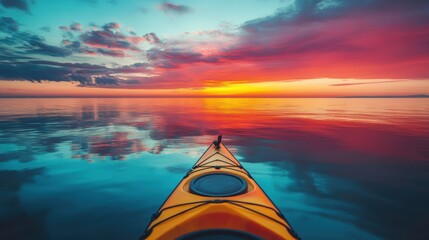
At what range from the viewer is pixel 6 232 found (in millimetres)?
4969

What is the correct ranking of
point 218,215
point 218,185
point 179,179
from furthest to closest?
point 179,179 → point 218,185 → point 218,215

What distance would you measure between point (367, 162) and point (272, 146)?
4830 millimetres

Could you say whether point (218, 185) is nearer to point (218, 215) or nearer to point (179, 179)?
point (218, 215)

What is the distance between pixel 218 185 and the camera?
13.7 feet

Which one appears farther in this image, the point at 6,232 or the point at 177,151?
the point at 177,151

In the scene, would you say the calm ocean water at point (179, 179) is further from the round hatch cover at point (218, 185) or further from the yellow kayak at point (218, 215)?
the round hatch cover at point (218, 185)

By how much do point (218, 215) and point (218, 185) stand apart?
107cm

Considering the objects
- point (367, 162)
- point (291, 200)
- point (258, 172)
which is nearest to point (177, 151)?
point (258, 172)

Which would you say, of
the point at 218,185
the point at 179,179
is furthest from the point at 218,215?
the point at 179,179

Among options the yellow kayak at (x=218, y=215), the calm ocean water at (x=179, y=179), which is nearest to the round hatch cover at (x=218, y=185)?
the yellow kayak at (x=218, y=215)

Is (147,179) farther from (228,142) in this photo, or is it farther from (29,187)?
(228,142)

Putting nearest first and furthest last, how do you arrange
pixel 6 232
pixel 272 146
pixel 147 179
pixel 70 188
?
pixel 6 232 < pixel 70 188 < pixel 147 179 < pixel 272 146

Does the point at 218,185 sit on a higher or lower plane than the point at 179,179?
higher

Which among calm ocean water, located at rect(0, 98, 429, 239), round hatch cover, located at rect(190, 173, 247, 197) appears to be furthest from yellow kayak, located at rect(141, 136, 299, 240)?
calm ocean water, located at rect(0, 98, 429, 239)
